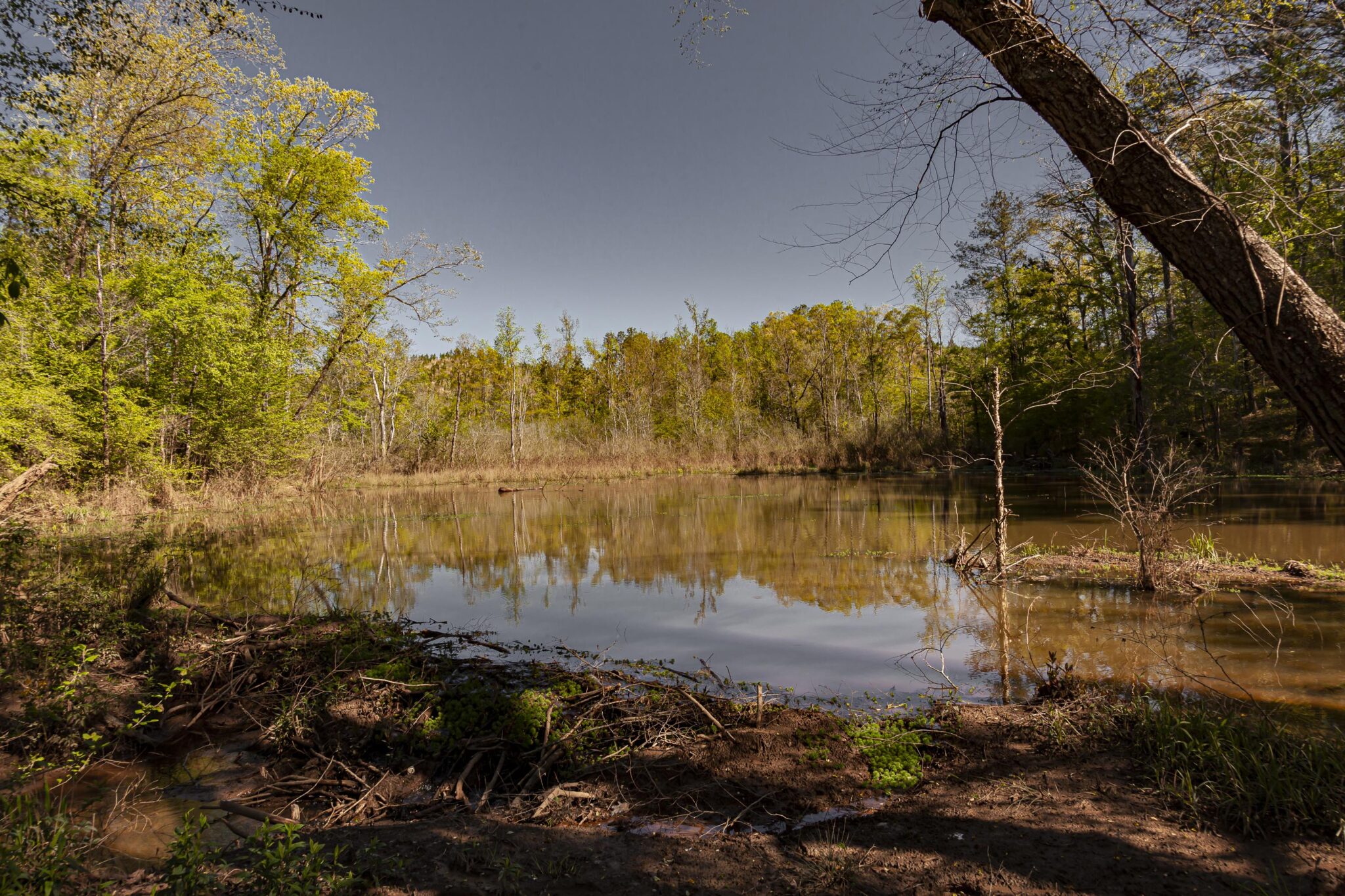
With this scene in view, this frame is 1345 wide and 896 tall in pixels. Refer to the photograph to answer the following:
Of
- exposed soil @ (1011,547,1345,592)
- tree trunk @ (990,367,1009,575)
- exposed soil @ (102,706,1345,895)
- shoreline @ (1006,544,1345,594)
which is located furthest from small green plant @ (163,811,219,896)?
exposed soil @ (1011,547,1345,592)

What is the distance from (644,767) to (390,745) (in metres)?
1.77

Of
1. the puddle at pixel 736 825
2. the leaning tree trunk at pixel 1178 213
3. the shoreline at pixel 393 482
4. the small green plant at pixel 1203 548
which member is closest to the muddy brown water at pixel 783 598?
the small green plant at pixel 1203 548

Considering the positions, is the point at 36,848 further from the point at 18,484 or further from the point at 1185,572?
the point at 1185,572

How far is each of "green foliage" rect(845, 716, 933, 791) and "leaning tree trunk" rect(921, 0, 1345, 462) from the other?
101 inches

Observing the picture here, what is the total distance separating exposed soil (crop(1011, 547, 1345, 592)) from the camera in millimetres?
8000

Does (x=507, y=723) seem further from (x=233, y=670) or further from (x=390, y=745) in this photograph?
(x=233, y=670)

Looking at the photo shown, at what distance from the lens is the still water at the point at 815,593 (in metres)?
5.78

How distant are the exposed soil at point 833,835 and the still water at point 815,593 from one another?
4.98 ft

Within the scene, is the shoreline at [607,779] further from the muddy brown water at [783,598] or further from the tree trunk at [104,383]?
the tree trunk at [104,383]

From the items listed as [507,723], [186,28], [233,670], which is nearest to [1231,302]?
[507,723]

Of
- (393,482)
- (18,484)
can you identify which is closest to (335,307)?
(393,482)

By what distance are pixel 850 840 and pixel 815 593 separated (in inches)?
244

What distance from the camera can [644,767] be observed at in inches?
147

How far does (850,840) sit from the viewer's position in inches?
113
